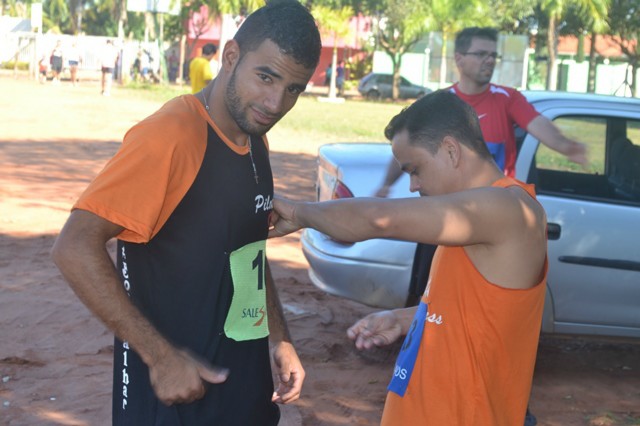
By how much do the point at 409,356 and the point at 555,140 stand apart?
3.10m

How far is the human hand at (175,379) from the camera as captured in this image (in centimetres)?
234

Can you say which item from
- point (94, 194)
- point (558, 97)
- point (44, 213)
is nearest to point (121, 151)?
point (94, 194)

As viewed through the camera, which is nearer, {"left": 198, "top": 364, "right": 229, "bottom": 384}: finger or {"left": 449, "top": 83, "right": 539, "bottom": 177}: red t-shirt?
{"left": 198, "top": 364, "right": 229, "bottom": 384}: finger

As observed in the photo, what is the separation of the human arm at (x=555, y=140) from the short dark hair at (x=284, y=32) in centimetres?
298

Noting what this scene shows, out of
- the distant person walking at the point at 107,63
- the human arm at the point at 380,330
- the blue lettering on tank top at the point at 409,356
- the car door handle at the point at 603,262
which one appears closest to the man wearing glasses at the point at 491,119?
the car door handle at the point at 603,262

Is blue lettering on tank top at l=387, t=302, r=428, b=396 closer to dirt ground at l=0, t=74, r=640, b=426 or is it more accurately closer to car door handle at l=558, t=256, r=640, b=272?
dirt ground at l=0, t=74, r=640, b=426

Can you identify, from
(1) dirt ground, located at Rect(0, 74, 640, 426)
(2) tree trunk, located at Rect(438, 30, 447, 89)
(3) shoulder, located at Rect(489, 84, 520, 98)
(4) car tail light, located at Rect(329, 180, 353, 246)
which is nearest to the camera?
(1) dirt ground, located at Rect(0, 74, 640, 426)

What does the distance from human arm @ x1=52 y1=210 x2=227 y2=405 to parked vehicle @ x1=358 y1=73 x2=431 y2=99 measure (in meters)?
44.8

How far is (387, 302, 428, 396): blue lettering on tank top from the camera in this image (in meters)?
2.72

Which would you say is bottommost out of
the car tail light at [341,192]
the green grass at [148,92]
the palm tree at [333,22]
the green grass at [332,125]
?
the green grass at [332,125]

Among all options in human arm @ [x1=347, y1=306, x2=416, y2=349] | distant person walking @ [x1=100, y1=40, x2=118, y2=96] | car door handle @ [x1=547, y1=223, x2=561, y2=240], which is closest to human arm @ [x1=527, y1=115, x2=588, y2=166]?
car door handle @ [x1=547, y1=223, x2=561, y2=240]

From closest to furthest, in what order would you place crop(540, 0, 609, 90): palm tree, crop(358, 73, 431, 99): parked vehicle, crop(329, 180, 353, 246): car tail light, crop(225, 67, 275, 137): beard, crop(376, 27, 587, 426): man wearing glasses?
crop(225, 67, 275, 137): beard
crop(376, 27, 587, 426): man wearing glasses
crop(329, 180, 353, 246): car tail light
crop(540, 0, 609, 90): palm tree
crop(358, 73, 431, 99): parked vehicle

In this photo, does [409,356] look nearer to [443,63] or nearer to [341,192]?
[341,192]

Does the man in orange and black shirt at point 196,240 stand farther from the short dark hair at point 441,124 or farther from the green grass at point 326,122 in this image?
the green grass at point 326,122
